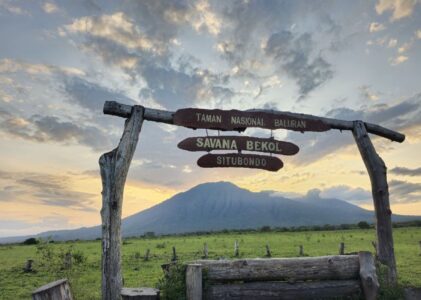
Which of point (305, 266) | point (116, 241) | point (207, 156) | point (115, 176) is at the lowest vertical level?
point (305, 266)

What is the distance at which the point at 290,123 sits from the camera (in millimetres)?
12758

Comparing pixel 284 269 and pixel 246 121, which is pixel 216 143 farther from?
pixel 284 269

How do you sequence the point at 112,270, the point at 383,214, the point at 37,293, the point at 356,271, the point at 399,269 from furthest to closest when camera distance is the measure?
the point at 399,269, the point at 383,214, the point at 356,271, the point at 112,270, the point at 37,293

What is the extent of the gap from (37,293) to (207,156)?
576cm

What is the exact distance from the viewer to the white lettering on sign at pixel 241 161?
38.0ft

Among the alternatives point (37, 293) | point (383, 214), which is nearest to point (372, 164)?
point (383, 214)

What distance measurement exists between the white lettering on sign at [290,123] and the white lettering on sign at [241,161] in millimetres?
1322

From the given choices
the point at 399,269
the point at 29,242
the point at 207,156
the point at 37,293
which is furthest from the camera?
the point at 29,242

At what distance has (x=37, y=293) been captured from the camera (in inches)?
284

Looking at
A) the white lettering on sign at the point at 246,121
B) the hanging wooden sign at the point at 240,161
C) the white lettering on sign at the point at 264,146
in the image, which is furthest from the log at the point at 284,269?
the white lettering on sign at the point at 246,121

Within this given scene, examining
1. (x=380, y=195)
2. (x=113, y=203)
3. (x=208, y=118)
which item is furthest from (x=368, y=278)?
(x=113, y=203)

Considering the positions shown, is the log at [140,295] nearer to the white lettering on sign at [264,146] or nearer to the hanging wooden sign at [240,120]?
the hanging wooden sign at [240,120]

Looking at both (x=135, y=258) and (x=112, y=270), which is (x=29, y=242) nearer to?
(x=135, y=258)

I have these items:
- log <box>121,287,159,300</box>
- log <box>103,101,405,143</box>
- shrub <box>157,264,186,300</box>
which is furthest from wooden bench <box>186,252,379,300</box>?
log <box>103,101,405,143</box>
